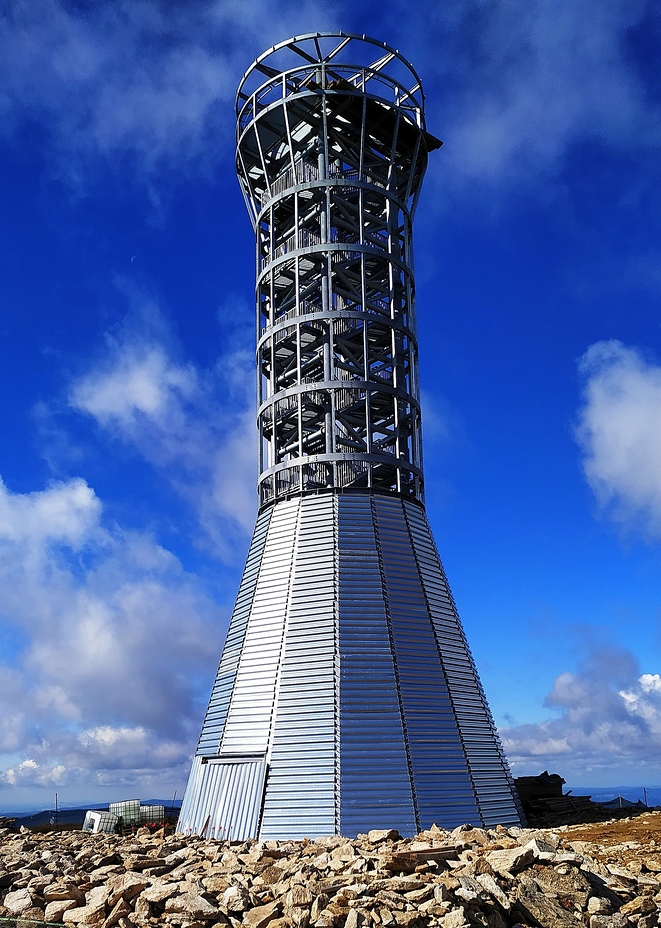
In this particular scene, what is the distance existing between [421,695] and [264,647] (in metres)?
5.72

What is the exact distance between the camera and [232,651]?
3120cm

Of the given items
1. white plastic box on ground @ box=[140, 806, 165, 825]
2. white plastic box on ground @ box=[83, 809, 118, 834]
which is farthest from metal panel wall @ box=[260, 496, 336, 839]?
white plastic box on ground @ box=[140, 806, 165, 825]

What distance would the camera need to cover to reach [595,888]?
56.0 ft

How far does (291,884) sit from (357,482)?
18.9 m

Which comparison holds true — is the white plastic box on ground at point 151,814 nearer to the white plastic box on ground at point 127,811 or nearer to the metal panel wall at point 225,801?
the white plastic box on ground at point 127,811

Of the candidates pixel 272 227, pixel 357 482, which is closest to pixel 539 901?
pixel 357 482

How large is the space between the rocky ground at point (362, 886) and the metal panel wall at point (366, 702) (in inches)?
120

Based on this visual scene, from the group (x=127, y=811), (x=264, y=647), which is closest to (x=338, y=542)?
(x=264, y=647)

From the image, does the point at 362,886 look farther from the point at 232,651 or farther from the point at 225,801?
the point at 232,651

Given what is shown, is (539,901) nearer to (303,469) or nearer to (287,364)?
(303,469)

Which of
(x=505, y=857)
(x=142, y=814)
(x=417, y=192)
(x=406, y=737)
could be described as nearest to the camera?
(x=505, y=857)

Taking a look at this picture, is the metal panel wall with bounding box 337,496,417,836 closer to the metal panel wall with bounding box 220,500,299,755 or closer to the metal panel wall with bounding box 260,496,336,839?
the metal panel wall with bounding box 260,496,336,839

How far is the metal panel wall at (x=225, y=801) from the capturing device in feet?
83.9

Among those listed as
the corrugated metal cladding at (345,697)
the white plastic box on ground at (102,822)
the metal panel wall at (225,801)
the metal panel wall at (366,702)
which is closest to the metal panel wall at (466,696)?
the corrugated metal cladding at (345,697)
